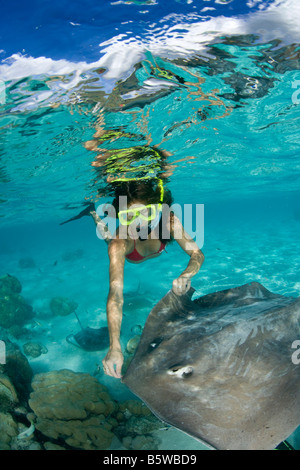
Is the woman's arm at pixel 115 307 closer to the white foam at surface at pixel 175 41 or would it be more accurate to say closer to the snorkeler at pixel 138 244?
the snorkeler at pixel 138 244

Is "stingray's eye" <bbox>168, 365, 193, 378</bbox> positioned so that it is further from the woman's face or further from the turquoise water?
the woman's face

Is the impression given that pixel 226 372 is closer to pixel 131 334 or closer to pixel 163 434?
Answer: pixel 163 434

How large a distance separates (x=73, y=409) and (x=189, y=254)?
156 inches

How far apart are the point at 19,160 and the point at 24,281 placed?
11.7 metres

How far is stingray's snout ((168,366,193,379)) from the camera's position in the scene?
267 cm

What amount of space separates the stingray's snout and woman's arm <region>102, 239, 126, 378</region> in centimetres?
93

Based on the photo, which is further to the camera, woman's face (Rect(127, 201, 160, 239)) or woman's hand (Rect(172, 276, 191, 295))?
woman's face (Rect(127, 201, 160, 239))

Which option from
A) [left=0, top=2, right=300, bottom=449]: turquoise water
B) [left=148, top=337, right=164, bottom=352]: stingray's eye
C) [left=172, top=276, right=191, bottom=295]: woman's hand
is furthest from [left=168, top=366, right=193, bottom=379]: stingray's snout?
[left=0, top=2, right=300, bottom=449]: turquoise water

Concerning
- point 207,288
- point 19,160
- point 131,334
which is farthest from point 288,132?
point 19,160

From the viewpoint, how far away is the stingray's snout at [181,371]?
267 centimetres

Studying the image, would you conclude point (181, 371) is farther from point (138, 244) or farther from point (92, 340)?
point (92, 340)

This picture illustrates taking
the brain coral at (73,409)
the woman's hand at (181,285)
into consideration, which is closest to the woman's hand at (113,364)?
the woman's hand at (181,285)

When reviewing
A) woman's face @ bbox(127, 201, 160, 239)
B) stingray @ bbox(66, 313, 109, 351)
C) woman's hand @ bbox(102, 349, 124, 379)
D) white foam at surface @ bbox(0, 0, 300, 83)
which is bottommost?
stingray @ bbox(66, 313, 109, 351)

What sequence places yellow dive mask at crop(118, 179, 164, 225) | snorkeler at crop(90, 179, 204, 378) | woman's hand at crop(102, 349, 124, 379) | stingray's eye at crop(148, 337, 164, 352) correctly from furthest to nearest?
yellow dive mask at crop(118, 179, 164, 225), snorkeler at crop(90, 179, 204, 378), woman's hand at crop(102, 349, 124, 379), stingray's eye at crop(148, 337, 164, 352)
